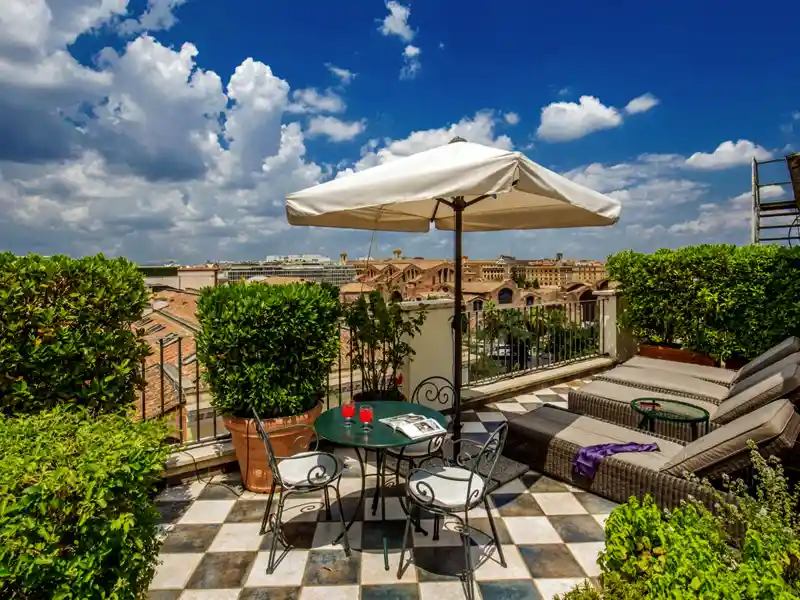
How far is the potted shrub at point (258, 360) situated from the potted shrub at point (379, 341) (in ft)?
2.18

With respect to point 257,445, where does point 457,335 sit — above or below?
above

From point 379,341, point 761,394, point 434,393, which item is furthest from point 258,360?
point 761,394

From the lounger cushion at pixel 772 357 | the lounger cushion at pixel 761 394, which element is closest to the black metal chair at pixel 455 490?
the lounger cushion at pixel 761 394

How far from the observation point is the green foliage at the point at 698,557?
1.25 meters

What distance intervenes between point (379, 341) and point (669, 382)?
3.32 metres

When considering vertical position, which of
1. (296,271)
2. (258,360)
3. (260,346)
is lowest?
(258,360)

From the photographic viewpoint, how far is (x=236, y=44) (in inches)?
330

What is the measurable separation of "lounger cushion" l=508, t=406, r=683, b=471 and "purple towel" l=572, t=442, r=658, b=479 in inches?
2.0

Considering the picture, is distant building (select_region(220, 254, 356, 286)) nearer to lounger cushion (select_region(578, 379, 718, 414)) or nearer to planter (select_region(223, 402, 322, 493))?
planter (select_region(223, 402, 322, 493))

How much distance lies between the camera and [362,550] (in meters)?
2.80

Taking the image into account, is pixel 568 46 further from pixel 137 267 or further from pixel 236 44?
pixel 137 267

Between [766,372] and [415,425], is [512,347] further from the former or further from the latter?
[415,425]

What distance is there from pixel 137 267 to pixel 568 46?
33.3 ft

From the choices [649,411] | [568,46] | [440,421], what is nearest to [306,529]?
[440,421]
